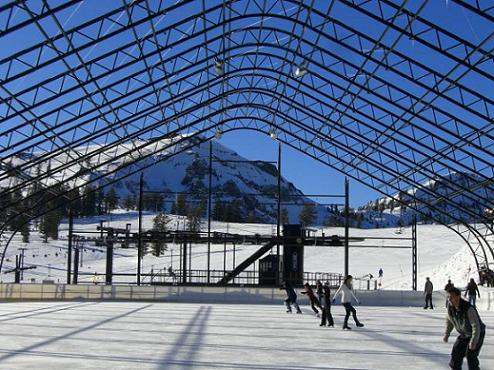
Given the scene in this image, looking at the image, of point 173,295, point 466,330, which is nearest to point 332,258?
point 173,295

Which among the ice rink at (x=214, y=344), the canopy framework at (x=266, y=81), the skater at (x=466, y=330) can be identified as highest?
the canopy framework at (x=266, y=81)

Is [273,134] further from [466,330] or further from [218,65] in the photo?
[466,330]

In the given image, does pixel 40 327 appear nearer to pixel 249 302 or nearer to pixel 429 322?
pixel 429 322

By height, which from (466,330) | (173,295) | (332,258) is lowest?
(173,295)

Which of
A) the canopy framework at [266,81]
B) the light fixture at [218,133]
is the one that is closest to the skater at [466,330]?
the canopy framework at [266,81]

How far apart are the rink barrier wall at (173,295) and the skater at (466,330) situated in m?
25.7

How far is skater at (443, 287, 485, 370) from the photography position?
25.3 feet

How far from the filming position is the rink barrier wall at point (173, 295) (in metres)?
33.8

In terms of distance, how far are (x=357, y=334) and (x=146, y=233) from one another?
2701 cm

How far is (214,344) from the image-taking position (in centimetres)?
1320

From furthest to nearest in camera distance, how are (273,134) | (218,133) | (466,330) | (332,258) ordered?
(332,258) < (218,133) < (273,134) < (466,330)

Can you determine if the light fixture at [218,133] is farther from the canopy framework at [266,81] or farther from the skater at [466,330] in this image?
the skater at [466,330]

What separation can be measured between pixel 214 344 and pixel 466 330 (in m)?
6.50

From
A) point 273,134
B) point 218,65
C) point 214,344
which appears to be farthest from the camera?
point 273,134
